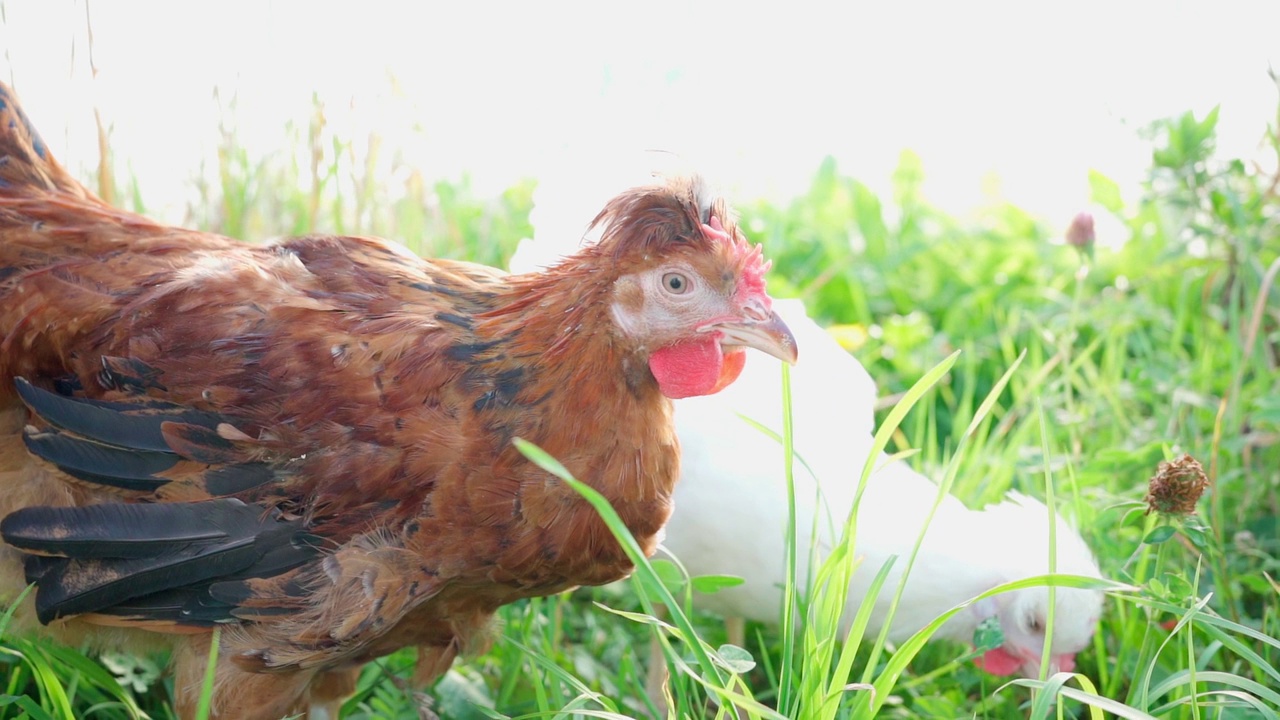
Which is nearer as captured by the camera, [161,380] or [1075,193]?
[161,380]

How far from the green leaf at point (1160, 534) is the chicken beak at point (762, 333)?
668mm

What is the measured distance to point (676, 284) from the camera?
67.9 inches

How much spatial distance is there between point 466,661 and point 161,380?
2.84 ft

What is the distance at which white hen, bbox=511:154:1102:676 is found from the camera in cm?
229

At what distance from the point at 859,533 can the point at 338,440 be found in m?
1.20

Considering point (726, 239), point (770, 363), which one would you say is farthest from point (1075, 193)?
point (726, 239)

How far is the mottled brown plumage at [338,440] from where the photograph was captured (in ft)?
5.48

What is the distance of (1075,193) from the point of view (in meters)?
4.69

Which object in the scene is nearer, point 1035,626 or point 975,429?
point 1035,626

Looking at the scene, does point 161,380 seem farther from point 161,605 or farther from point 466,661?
point 466,661

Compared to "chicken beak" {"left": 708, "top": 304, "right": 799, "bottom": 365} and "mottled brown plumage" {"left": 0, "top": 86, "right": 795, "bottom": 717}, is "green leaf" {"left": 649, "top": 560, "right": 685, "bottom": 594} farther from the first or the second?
"chicken beak" {"left": 708, "top": 304, "right": 799, "bottom": 365}

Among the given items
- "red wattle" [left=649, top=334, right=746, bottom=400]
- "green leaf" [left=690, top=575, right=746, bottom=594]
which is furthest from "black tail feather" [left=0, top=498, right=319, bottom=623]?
"green leaf" [left=690, top=575, right=746, bottom=594]

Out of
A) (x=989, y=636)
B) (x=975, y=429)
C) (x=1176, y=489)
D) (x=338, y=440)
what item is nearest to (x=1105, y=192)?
(x=975, y=429)

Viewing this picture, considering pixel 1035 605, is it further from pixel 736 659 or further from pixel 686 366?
pixel 686 366
